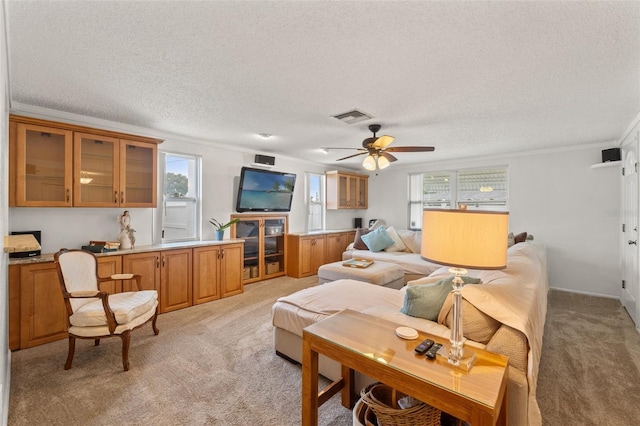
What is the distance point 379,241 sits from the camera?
548 centimetres

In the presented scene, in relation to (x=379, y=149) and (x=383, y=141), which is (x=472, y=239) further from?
(x=379, y=149)

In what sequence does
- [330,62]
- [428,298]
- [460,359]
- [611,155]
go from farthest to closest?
1. [611,155]
2. [330,62]
3. [428,298]
4. [460,359]

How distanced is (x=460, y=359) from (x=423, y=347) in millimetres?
169

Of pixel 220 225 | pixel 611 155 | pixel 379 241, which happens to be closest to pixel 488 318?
pixel 379 241

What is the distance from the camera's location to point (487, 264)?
122 cm

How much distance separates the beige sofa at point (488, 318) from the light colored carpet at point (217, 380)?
368mm

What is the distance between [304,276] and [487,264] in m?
4.61

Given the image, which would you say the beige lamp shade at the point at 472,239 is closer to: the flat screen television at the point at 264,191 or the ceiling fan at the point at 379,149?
the ceiling fan at the point at 379,149

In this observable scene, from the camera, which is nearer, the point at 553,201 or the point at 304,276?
the point at 553,201

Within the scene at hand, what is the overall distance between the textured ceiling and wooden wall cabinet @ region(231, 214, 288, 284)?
79.8 inches

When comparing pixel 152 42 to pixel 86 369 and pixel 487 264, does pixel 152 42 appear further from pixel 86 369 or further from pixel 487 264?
pixel 86 369

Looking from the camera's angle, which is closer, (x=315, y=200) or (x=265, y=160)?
(x=265, y=160)

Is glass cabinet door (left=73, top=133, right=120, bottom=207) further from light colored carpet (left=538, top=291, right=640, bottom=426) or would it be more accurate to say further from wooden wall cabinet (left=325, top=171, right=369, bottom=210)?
light colored carpet (left=538, top=291, right=640, bottom=426)

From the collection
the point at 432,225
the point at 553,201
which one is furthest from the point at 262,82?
the point at 553,201
